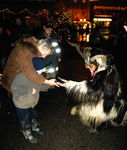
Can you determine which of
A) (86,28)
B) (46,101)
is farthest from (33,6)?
(46,101)

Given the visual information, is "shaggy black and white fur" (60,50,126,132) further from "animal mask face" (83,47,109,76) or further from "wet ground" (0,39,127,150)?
"wet ground" (0,39,127,150)

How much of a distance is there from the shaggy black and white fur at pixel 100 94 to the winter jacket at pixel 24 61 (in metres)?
0.83

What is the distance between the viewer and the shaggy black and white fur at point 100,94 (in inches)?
132

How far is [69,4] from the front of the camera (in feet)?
66.5

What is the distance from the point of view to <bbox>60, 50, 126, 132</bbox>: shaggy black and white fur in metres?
3.35

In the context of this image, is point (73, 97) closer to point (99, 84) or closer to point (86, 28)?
point (99, 84)

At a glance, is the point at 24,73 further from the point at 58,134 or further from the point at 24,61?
the point at 58,134

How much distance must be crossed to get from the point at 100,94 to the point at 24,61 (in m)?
1.40

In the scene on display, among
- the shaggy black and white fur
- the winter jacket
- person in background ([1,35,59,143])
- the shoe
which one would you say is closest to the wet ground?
the shoe

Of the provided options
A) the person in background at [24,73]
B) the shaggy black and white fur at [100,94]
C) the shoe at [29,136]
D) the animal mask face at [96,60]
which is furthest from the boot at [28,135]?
the animal mask face at [96,60]

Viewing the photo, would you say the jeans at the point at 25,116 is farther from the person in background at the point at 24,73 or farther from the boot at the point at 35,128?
the boot at the point at 35,128

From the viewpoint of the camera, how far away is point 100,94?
3.46 metres

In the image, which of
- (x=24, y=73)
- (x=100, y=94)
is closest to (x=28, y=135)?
(x=24, y=73)

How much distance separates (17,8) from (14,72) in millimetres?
12501
